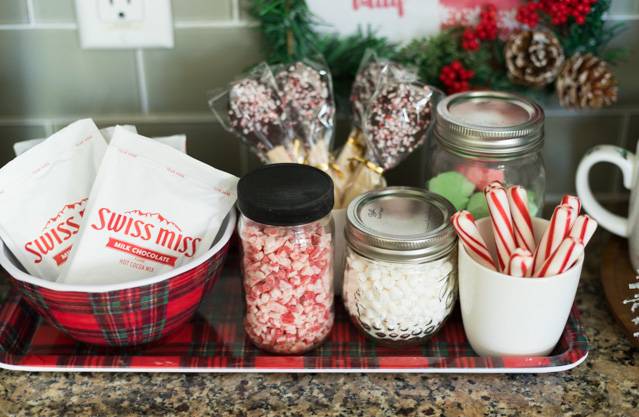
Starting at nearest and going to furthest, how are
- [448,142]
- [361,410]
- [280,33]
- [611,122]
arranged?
[361,410] < [448,142] < [280,33] < [611,122]

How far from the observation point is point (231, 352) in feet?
2.62

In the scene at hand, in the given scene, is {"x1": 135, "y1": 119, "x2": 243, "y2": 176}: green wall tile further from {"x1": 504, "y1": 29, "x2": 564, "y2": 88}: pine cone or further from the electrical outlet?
{"x1": 504, "y1": 29, "x2": 564, "y2": 88}: pine cone

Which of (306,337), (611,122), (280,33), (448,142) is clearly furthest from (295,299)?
(611,122)

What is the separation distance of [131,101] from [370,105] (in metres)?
0.38

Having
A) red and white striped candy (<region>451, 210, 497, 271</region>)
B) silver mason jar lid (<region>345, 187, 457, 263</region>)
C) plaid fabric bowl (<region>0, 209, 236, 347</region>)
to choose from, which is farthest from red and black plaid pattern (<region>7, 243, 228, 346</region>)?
red and white striped candy (<region>451, 210, 497, 271</region>)

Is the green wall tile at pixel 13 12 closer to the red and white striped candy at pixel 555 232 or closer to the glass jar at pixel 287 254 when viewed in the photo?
the glass jar at pixel 287 254

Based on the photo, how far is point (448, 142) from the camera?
81 cm

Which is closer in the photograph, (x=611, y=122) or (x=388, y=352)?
(x=388, y=352)

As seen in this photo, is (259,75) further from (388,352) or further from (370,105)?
(388,352)

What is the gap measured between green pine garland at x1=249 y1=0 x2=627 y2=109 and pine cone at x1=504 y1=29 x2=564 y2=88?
0.03 metres

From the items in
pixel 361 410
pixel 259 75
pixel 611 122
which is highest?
pixel 259 75

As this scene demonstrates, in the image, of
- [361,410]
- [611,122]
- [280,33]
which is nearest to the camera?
[361,410]

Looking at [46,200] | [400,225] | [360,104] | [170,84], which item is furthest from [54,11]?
[400,225]

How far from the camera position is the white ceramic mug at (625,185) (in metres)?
0.84
